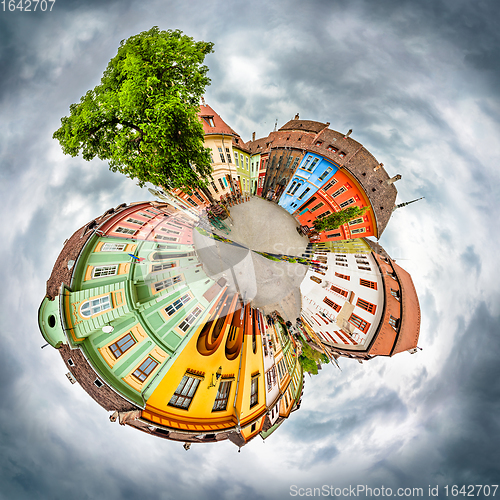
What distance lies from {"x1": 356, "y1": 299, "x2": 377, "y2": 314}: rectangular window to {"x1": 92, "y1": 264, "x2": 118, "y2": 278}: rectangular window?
6425mm

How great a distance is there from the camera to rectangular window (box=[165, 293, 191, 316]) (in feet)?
10.1

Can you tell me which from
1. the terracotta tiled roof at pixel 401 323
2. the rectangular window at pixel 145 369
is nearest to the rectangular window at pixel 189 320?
the rectangular window at pixel 145 369

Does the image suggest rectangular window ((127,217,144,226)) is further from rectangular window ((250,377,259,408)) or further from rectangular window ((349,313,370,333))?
rectangular window ((349,313,370,333))

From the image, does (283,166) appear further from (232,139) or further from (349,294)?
(349,294)

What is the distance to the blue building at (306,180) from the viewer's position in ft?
17.1

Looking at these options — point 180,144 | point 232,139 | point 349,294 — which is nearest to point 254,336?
point 349,294

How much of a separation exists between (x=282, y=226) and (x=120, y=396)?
5.27 metres

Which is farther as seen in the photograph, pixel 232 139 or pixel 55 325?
pixel 232 139

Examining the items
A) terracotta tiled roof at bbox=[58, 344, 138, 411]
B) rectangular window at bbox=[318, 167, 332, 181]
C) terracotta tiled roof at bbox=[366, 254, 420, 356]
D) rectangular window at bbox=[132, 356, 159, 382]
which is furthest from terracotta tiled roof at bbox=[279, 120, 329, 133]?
terracotta tiled roof at bbox=[58, 344, 138, 411]

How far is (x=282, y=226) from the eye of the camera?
219 inches

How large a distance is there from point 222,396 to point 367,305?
4.80 meters

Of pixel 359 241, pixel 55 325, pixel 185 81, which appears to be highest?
pixel 359 241

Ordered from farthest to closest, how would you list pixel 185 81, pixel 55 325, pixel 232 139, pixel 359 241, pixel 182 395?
pixel 359 241, pixel 232 139, pixel 185 81, pixel 182 395, pixel 55 325

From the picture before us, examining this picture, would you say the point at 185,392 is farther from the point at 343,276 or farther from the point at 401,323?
the point at 401,323
